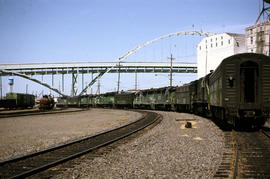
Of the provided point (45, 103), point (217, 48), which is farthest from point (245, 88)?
point (217, 48)

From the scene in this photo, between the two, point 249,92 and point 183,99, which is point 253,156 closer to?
point 249,92

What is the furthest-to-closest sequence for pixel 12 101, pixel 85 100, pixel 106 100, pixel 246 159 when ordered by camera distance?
pixel 85 100
pixel 106 100
pixel 12 101
pixel 246 159

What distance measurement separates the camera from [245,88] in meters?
14.0

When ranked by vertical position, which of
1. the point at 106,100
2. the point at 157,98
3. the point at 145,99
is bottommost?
the point at 106,100

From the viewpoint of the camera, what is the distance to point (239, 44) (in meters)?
74.9

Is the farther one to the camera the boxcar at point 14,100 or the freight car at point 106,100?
the freight car at point 106,100

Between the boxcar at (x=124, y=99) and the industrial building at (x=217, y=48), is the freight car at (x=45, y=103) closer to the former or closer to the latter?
the boxcar at (x=124, y=99)

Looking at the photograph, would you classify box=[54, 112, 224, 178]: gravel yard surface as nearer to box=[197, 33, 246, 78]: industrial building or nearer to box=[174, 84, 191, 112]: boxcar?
box=[174, 84, 191, 112]: boxcar

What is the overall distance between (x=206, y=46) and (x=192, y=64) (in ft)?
63.1

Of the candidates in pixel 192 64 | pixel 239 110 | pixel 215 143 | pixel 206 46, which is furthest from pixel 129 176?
pixel 192 64

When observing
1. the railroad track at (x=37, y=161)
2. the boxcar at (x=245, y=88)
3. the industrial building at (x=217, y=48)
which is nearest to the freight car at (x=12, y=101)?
the railroad track at (x=37, y=161)

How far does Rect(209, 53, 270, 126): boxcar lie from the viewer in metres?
13.7

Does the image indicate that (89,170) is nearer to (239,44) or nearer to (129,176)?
(129,176)

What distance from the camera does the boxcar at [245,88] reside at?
13.7 m
